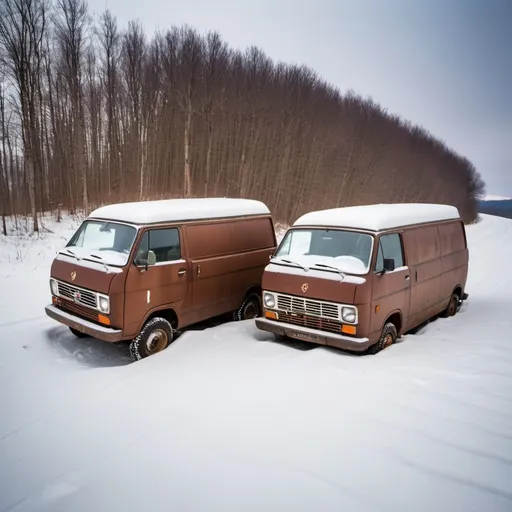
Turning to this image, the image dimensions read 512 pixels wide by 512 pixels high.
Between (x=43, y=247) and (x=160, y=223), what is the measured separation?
10868mm

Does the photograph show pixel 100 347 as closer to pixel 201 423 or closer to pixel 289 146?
pixel 201 423

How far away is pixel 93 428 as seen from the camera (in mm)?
4039

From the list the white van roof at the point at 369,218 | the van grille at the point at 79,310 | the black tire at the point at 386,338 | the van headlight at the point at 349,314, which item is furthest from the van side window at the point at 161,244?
the black tire at the point at 386,338

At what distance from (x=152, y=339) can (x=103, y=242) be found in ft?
6.15

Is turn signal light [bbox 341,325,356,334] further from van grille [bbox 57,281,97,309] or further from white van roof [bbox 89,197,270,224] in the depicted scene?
van grille [bbox 57,281,97,309]

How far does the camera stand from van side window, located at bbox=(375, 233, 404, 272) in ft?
20.6

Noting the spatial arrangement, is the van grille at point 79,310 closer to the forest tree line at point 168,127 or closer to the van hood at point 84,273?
the van hood at point 84,273

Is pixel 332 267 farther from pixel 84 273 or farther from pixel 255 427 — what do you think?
pixel 84 273

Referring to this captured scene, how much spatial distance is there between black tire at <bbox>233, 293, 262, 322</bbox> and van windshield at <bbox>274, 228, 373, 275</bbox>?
70.7 inches

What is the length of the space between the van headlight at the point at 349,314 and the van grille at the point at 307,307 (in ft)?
0.25

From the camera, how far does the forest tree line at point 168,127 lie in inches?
944

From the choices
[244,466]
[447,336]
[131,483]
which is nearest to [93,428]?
[131,483]

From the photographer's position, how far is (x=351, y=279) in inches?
233

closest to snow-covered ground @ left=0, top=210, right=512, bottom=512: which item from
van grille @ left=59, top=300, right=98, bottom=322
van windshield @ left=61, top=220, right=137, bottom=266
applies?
van grille @ left=59, top=300, right=98, bottom=322
